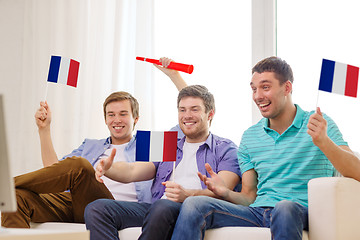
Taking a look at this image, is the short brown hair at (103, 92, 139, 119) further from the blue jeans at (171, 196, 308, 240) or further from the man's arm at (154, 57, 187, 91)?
the blue jeans at (171, 196, 308, 240)

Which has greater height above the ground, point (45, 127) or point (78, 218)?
point (45, 127)

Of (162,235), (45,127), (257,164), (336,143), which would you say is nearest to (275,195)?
(257,164)

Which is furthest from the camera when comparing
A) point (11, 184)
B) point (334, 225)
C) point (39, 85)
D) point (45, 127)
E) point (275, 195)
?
point (39, 85)

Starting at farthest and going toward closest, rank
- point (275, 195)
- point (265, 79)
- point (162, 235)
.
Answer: point (265, 79) < point (275, 195) < point (162, 235)

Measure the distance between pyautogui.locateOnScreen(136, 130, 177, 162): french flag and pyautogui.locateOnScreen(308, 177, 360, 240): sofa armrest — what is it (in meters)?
0.69

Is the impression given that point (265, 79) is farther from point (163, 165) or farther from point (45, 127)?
point (45, 127)

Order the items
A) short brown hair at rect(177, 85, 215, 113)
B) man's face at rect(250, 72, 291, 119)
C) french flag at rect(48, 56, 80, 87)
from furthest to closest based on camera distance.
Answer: french flag at rect(48, 56, 80, 87)
short brown hair at rect(177, 85, 215, 113)
man's face at rect(250, 72, 291, 119)

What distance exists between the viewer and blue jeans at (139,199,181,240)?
1857 millimetres

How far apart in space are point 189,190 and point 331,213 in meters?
0.66

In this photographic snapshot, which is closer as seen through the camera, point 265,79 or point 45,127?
point 265,79

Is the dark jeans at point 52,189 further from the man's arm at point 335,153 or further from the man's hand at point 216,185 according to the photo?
the man's arm at point 335,153

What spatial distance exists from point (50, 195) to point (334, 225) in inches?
54.5

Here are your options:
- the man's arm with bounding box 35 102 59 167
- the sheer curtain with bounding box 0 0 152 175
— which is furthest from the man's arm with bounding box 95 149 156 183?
the sheer curtain with bounding box 0 0 152 175

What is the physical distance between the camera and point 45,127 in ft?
8.61
